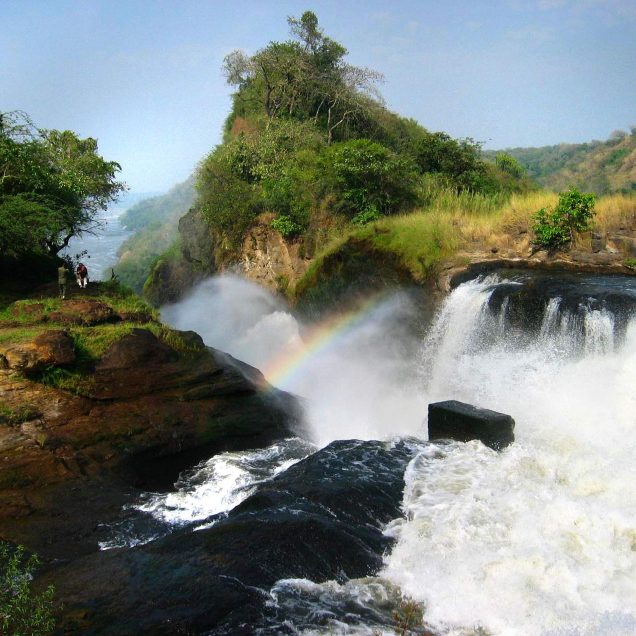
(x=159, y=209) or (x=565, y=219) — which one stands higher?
(x=159, y=209)

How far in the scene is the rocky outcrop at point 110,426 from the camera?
7.65m

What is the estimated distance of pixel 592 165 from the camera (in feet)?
187

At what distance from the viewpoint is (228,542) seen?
6.37 metres

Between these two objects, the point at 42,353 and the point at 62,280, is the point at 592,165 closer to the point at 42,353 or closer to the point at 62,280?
the point at 62,280

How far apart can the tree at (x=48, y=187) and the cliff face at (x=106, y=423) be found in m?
4.69

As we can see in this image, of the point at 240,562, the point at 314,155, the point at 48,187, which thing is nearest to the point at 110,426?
the point at 240,562

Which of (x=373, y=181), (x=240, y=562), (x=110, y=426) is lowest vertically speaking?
(x=240, y=562)

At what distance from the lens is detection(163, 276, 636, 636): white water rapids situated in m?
5.32

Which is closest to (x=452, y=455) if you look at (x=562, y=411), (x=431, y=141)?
(x=562, y=411)

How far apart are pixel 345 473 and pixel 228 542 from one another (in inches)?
91.6

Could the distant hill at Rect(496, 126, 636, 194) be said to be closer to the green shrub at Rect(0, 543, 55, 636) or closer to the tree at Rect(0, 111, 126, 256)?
the tree at Rect(0, 111, 126, 256)

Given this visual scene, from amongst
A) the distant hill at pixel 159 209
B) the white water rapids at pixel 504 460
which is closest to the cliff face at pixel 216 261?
the white water rapids at pixel 504 460

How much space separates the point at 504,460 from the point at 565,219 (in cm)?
867

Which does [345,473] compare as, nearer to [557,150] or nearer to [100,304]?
[100,304]
